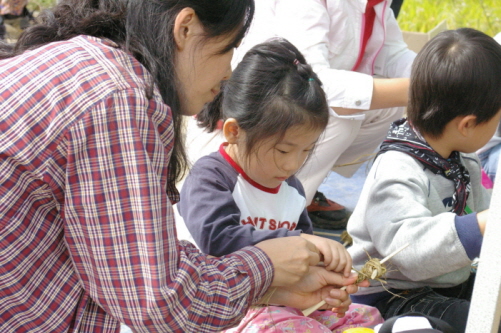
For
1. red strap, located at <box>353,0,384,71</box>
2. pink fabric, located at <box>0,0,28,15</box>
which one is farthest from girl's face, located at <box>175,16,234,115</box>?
pink fabric, located at <box>0,0,28,15</box>

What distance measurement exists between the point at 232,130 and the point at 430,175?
601mm

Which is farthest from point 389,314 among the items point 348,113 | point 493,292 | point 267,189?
point 348,113

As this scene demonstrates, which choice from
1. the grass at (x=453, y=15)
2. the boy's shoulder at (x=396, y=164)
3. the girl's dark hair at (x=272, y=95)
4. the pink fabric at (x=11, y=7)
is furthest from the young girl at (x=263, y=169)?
the grass at (x=453, y=15)

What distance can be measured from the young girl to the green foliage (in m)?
4.39

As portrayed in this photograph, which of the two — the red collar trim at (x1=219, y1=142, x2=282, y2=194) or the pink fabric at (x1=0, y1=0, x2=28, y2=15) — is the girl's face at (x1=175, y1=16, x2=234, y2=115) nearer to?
the red collar trim at (x1=219, y1=142, x2=282, y2=194)

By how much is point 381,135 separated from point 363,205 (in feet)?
4.64

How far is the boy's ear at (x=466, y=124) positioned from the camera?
5.58ft

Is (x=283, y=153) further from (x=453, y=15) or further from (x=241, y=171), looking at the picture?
(x=453, y=15)

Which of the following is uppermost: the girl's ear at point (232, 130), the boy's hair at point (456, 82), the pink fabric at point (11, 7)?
the boy's hair at point (456, 82)

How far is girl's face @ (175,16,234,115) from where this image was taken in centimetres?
125

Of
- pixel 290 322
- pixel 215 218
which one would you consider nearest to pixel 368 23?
pixel 215 218

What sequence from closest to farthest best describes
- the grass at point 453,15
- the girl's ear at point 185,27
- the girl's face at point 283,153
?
the girl's ear at point 185,27, the girl's face at point 283,153, the grass at point 453,15

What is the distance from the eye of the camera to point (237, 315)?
1226mm

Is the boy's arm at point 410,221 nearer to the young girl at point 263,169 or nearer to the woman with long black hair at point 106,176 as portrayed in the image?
the young girl at point 263,169
